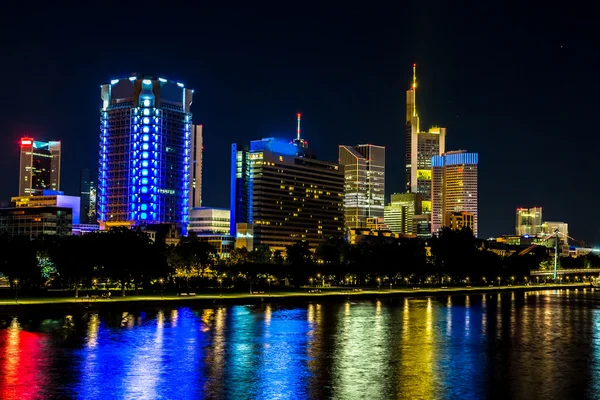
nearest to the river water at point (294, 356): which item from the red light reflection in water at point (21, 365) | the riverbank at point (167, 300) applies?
the red light reflection in water at point (21, 365)

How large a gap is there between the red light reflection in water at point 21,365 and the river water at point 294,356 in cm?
6

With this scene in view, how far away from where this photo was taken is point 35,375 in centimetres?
3694

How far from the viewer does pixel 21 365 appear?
131ft

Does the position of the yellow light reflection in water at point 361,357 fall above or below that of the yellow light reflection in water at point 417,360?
above

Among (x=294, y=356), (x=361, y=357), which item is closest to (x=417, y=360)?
(x=361, y=357)

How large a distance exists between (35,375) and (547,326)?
45.4 m

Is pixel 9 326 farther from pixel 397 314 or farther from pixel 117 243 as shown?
pixel 397 314

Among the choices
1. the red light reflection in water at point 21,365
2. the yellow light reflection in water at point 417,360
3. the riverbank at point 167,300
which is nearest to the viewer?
the red light reflection in water at point 21,365

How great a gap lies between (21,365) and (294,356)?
14603mm

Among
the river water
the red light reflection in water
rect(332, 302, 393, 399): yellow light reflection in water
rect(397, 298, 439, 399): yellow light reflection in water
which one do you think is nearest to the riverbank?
the river water

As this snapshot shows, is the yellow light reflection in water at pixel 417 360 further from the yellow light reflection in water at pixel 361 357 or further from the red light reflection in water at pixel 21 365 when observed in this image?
the red light reflection in water at pixel 21 365

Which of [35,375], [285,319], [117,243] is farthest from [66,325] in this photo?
[117,243]

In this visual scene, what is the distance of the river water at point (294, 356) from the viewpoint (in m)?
34.4

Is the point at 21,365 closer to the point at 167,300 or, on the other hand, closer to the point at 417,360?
the point at 417,360
